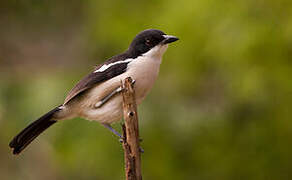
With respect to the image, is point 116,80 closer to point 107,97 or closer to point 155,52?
point 107,97

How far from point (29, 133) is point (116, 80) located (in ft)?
3.39

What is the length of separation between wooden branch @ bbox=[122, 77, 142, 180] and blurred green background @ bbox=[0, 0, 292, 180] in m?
1.81

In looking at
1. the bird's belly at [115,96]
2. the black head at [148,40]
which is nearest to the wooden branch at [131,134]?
the bird's belly at [115,96]

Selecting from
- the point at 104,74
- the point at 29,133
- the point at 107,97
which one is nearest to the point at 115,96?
the point at 107,97

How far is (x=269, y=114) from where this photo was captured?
6.28 m

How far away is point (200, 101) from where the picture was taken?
646 centimetres

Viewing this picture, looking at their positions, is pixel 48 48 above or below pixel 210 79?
above

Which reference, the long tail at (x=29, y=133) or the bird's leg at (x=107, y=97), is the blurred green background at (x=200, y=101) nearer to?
the long tail at (x=29, y=133)

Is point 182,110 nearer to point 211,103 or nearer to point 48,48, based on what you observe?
point 211,103

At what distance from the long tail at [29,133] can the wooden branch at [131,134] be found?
3.55 ft

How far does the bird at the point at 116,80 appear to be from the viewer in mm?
4508

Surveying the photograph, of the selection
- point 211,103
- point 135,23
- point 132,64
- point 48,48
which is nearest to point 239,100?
point 211,103

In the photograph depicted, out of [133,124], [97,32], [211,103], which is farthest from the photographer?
[97,32]

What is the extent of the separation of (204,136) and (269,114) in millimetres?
781
